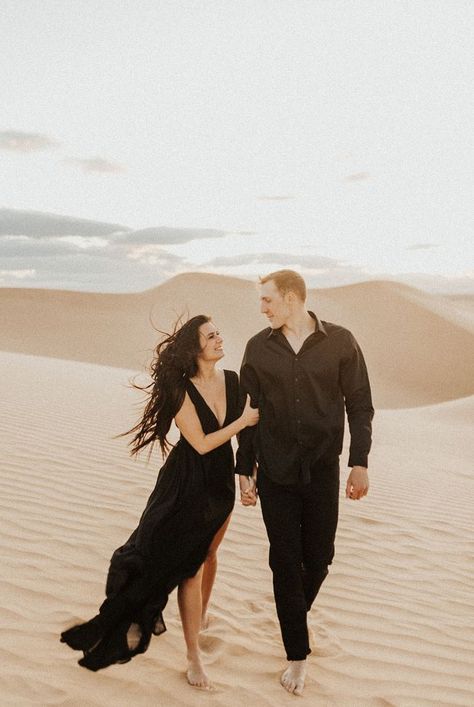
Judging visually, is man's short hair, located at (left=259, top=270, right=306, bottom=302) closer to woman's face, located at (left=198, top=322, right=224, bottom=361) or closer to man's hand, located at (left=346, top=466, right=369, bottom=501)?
woman's face, located at (left=198, top=322, right=224, bottom=361)

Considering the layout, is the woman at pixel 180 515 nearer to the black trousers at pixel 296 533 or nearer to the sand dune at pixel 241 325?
the black trousers at pixel 296 533

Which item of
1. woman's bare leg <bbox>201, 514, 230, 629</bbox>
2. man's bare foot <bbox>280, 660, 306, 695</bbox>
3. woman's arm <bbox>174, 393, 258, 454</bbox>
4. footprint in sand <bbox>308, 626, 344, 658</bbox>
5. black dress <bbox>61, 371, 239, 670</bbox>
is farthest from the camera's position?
footprint in sand <bbox>308, 626, 344, 658</bbox>

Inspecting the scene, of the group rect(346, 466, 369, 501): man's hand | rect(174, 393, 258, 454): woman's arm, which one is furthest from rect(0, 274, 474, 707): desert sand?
rect(174, 393, 258, 454): woman's arm

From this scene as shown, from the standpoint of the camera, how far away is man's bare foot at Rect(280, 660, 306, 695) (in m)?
3.45

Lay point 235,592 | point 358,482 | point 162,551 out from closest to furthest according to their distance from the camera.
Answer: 1. point 162,551
2. point 358,482
3. point 235,592

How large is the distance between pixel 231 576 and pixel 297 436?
1.91m

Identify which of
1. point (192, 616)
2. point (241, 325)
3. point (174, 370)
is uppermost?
point (174, 370)

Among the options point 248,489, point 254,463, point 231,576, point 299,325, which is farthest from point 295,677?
point 299,325

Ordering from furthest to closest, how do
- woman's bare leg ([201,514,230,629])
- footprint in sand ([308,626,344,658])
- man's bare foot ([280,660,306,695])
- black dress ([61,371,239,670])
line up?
footprint in sand ([308,626,344,658]) → woman's bare leg ([201,514,230,629]) → man's bare foot ([280,660,306,695]) → black dress ([61,371,239,670])

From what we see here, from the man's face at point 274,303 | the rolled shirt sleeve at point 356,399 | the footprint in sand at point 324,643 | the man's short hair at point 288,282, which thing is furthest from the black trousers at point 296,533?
the man's short hair at point 288,282

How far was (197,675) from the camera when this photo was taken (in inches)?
132

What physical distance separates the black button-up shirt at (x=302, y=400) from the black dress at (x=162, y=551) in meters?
0.23

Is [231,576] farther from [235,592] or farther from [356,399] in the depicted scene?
[356,399]

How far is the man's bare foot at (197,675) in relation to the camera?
335cm
